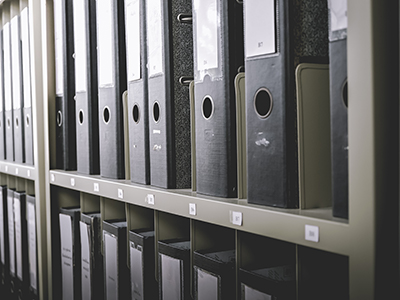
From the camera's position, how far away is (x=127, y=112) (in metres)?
1.11

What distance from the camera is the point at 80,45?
127cm

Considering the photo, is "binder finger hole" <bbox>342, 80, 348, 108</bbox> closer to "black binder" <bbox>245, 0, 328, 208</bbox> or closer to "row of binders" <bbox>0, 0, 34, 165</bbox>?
"black binder" <bbox>245, 0, 328, 208</bbox>

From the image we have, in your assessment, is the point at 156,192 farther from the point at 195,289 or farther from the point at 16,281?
the point at 16,281

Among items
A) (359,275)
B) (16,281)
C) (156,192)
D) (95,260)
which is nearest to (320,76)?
(359,275)

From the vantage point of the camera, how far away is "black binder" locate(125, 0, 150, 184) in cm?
102

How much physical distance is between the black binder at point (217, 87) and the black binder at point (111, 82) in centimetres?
32

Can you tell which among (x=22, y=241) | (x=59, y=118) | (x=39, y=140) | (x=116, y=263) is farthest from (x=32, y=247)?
(x=116, y=263)

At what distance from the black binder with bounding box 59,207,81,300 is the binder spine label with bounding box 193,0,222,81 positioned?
0.76 metres

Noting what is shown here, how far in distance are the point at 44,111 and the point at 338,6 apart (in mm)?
1121

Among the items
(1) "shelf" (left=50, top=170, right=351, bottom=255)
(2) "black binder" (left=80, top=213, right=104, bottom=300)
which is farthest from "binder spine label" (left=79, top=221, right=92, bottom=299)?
(1) "shelf" (left=50, top=170, right=351, bottom=255)

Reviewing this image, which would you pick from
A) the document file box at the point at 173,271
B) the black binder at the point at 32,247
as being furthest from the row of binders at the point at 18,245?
the document file box at the point at 173,271

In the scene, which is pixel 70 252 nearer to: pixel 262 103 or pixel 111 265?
pixel 111 265

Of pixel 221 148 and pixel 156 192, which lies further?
pixel 156 192

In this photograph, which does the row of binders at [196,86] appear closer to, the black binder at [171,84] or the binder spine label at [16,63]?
the black binder at [171,84]
